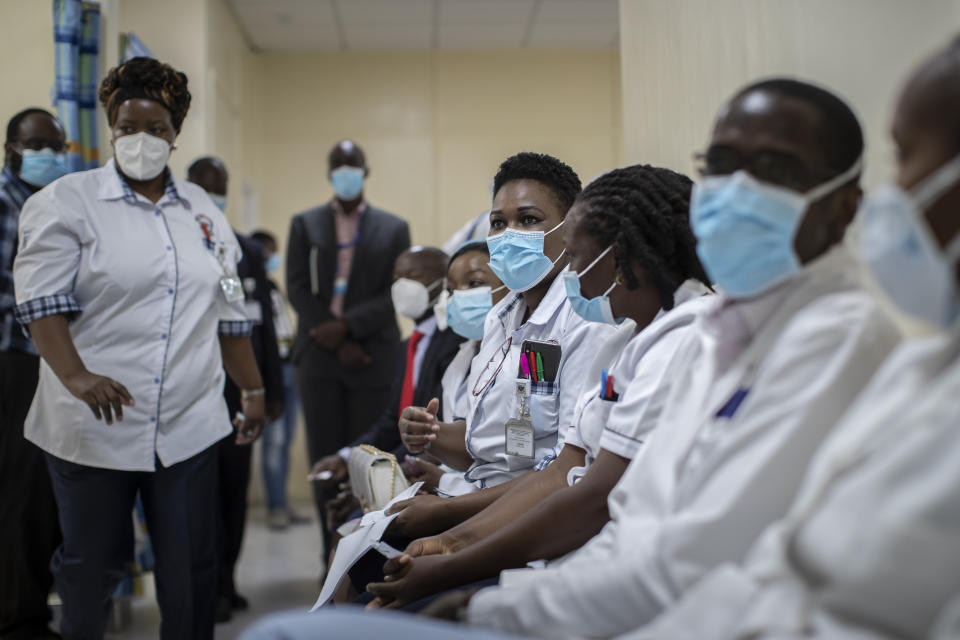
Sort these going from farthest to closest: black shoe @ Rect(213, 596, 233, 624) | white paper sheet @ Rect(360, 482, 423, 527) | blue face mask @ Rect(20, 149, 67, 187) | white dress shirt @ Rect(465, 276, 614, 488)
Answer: black shoe @ Rect(213, 596, 233, 624) → blue face mask @ Rect(20, 149, 67, 187) → white paper sheet @ Rect(360, 482, 423, 527) → white dress shirt @ Rect(465, 276, 614, 488)

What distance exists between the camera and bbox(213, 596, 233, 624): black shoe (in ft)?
11.2

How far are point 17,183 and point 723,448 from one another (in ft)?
8.82

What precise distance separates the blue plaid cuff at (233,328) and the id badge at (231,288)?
0.07 meters

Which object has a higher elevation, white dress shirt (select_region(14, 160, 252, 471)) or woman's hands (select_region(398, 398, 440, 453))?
white dress shirt (select_region(14, 160, 252, 471))

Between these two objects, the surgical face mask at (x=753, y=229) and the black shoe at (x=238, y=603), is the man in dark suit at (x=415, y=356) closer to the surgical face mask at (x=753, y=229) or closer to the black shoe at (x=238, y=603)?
the black shoe at (x=238, y=603)

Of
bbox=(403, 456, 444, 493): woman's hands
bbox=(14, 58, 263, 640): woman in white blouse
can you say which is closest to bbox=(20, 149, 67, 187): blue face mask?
bbox=(14, 58, 263, 640): woman in white blouse

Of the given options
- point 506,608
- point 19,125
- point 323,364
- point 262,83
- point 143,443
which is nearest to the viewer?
point 506,608

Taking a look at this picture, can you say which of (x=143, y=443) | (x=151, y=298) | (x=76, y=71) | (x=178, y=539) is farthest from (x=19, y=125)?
(x=178, y=539)

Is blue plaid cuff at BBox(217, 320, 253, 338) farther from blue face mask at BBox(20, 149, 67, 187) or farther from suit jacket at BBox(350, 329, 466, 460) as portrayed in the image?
blue face mask at BBox(20, 149, 67, 187)

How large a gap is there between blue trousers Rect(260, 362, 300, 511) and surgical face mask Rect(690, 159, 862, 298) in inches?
179

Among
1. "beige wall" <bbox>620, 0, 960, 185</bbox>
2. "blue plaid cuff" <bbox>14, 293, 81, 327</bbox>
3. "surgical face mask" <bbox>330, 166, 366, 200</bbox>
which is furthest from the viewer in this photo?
"surgical face mask" <bbox>330, 166, 366, 200</bbox>

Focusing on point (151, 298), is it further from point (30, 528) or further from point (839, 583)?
point (839, 583)

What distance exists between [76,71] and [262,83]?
3.32m

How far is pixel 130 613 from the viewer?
333 cm
